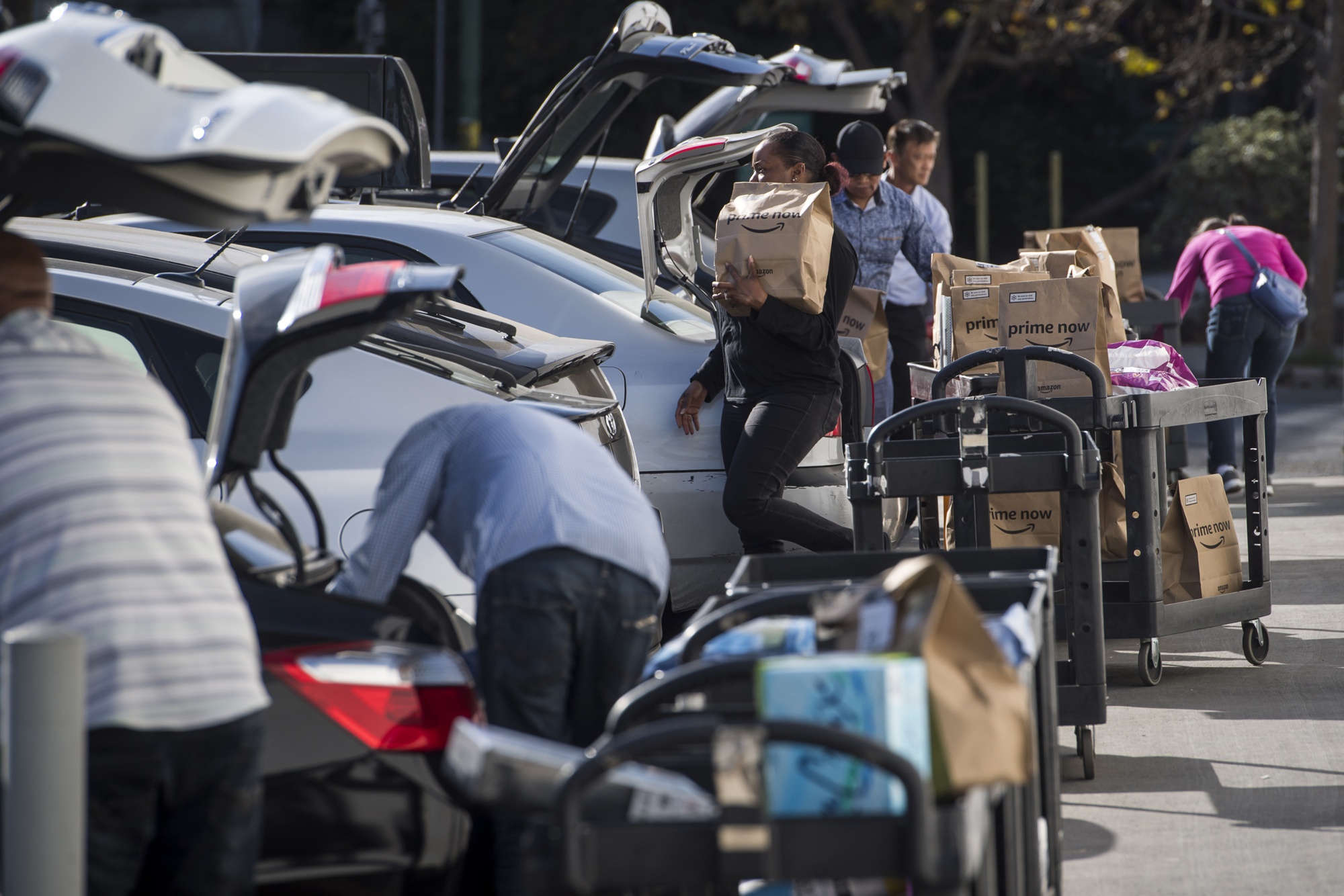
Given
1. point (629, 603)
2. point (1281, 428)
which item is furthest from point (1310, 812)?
point (1281, 428)

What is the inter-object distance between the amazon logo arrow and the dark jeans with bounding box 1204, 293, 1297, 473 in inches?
170

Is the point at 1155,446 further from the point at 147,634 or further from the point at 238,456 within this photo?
the point at 147,634

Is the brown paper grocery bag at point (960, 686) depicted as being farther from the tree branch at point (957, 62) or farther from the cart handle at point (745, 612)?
the tree branch at point (957, 62)

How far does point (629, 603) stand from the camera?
11.5 ft

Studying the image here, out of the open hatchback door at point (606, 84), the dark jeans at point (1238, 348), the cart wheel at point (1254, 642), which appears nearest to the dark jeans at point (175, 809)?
the cart wheel at point (1254, 642)

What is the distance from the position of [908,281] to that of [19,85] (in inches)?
255

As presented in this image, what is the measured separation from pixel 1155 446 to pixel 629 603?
3313mm

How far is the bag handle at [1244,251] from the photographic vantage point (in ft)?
32.8

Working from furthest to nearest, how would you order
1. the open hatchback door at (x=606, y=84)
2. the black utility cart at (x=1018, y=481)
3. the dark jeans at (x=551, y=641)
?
the open hatchback door at (x=606, y=84) < the black utility cart at (x=1018, y=481) < the dark jeans at (x=551, y=641)

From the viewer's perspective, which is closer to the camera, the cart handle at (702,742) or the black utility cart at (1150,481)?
the cart handle at (702,742)

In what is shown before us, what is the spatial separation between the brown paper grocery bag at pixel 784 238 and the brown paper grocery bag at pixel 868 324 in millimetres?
1992

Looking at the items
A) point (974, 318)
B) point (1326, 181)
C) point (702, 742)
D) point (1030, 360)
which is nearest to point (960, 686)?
point (702, 742)

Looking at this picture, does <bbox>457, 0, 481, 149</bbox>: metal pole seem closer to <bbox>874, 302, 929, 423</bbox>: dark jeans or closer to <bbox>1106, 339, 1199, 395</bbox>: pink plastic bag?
<bbox>874, 302, 929, 423</bbox>: dark jeans

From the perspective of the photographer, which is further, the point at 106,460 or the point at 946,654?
the point at 106,460
